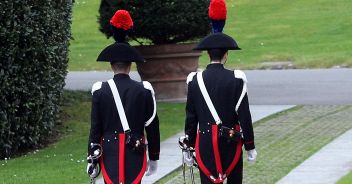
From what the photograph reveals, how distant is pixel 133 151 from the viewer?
779 centimetres

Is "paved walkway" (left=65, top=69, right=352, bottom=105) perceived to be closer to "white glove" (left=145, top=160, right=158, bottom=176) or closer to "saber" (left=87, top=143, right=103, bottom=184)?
"white glove" (left=145, top=160, right=158, bottom=176)

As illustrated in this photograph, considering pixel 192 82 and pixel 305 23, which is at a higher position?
pixel 192 82

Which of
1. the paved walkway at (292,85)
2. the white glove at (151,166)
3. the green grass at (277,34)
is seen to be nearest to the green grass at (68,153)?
the paved walkway at (292,85)

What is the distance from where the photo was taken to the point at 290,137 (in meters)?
14.5

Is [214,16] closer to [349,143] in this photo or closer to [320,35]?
[349,143]

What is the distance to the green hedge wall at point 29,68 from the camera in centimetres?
1312

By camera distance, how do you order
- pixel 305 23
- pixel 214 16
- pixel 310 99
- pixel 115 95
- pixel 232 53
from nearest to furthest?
pixel 115 95
pixel 214 16
pixel 310 99
pixel 232 53
pixel 305 23

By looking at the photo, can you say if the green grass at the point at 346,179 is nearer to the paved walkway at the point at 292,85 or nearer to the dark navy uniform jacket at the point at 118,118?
the dark navy uniform jacket at the point at 118,118

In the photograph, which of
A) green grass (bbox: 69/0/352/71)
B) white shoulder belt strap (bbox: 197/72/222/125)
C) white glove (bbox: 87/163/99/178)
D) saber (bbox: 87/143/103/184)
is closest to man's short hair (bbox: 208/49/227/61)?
white shoulder belt strap (bbox: 197/72/222/125)

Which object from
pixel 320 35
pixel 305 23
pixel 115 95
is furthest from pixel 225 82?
pixel 305 23

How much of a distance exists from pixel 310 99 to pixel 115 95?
38.7 feet

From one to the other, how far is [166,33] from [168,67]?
28.5 inches

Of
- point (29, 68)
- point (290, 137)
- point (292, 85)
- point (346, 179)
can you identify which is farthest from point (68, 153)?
point (292, 85)

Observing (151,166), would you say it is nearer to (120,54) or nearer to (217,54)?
(120,54)
